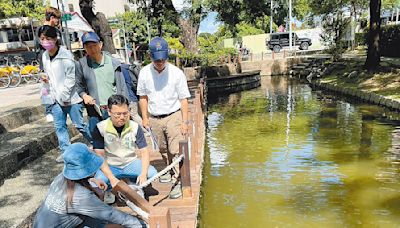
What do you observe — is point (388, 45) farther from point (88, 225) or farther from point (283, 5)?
point (283, 5)

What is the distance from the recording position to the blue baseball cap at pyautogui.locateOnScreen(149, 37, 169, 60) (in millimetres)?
3705

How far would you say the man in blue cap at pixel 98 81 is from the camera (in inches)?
155

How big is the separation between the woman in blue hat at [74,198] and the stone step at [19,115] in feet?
12.5

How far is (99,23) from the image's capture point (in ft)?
27.6

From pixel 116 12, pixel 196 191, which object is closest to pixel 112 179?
pixel 196 191

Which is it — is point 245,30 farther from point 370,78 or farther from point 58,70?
point 58,70

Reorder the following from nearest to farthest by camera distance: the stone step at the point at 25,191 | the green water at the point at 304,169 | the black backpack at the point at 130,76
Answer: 1. the stone step at the point at 25,191
2. the black backpack at the point at 130,76
3. the green water at the point at 304,169

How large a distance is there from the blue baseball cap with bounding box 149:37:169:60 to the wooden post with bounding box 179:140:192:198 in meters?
0.99

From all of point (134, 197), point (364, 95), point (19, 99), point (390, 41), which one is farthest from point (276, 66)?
point (134, 197)

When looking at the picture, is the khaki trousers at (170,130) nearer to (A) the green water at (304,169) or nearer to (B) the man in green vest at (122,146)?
(B) the man in green vest at (122,146)

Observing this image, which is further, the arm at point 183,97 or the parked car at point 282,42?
the parked car at point 282,42

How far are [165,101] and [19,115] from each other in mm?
3475

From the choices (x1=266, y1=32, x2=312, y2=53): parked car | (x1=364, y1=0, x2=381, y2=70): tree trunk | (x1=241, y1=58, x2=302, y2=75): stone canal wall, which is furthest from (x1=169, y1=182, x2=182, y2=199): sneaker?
(x1=266, y1=32, x2=312, y2=53): parked car

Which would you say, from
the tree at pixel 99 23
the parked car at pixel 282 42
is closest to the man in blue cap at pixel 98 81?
the tree at pixel 99 23
